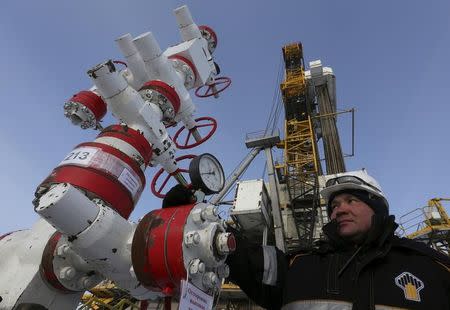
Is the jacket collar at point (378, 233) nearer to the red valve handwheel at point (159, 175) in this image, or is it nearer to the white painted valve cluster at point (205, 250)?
the white painted valve cluster at point (205, 250)

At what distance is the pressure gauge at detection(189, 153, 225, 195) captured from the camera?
3309mm

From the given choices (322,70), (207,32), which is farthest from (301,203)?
(207,32)

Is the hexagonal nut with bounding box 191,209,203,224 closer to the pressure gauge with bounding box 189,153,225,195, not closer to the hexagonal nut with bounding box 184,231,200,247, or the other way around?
the hexagonal nut with bounding box 184,231,200,247

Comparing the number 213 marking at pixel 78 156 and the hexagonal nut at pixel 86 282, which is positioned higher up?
the number 213 marking at pixel 78 156

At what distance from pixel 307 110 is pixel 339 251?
81.2 ft


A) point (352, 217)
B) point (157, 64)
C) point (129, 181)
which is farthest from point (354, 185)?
point (157, 64)

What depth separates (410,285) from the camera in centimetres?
233

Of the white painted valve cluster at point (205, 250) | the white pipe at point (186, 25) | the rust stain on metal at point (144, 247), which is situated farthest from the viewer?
the white pipe at point (186, 25)

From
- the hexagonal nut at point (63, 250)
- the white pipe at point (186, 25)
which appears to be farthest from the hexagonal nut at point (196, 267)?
the white pipe at point (186, 25)

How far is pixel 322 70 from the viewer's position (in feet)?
84.0

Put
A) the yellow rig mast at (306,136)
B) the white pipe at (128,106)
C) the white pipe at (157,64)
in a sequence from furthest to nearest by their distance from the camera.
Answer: the yellow rig mast at (306,136), the white pipe at (157,64), the white pipe at (128,106)

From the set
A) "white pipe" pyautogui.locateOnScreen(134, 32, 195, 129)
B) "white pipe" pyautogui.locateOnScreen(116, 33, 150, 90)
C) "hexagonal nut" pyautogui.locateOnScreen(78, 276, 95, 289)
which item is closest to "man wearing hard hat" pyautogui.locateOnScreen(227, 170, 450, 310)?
"hexagonal nut" pyautogui.locateOnScreen(78, 276, 95, 289)

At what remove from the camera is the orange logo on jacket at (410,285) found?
227 centimetres

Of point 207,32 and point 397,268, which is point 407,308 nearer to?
point 397,268
